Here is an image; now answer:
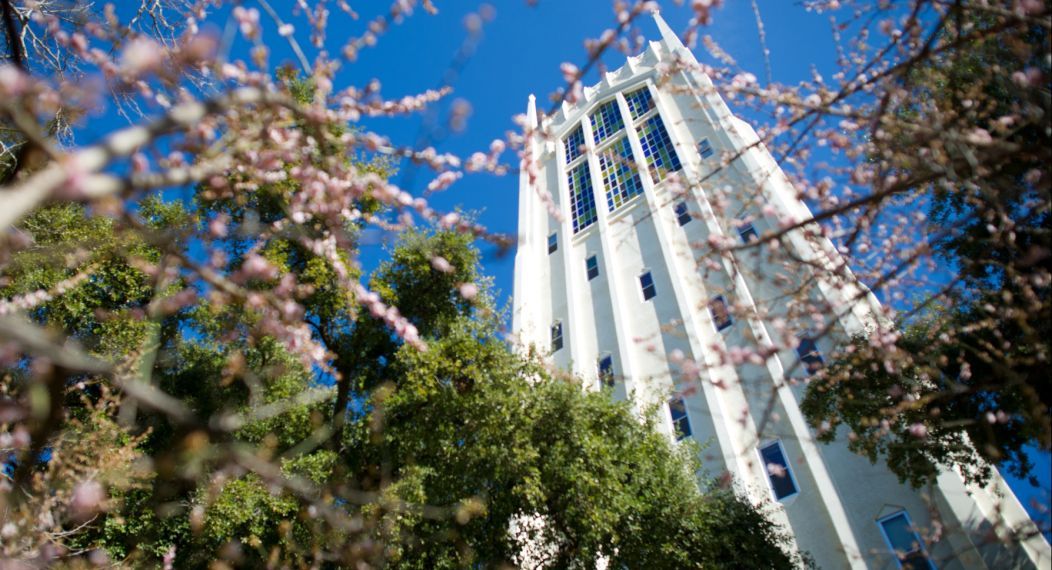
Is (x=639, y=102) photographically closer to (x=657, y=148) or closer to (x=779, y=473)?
(x=657, y=148)

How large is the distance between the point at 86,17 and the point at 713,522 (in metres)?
13.8

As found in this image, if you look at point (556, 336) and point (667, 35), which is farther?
point (667, 35)

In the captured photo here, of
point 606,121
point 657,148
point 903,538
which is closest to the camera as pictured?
point 903,538

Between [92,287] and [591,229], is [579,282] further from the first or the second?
[92,287]

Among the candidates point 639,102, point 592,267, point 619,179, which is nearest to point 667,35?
point 639,102

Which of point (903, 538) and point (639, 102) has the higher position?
point (639, 102)

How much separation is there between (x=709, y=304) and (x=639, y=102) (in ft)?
103

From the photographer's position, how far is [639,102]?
113 ft

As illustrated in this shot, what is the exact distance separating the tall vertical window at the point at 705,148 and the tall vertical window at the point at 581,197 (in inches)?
262

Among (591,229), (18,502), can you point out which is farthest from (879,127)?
(591,229)

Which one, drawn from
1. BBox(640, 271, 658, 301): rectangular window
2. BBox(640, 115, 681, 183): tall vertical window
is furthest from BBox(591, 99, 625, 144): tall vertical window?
BBox(640, 271, 658, 301): rectangular window

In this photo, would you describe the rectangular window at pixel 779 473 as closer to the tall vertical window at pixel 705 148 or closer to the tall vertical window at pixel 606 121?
the tall vertical window at pixel 705 148

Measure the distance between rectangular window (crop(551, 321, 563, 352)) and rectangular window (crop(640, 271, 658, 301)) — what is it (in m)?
4.56

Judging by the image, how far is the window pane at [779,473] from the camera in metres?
15.5
